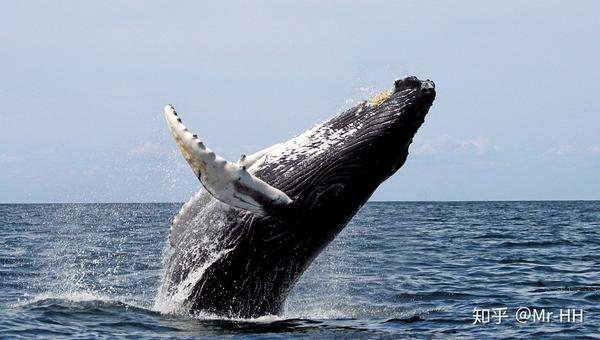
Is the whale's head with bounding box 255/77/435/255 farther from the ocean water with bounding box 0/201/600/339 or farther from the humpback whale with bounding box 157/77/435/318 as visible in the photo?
the ocean water with bounding box 0/201/600/339

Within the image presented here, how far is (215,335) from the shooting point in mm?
9641

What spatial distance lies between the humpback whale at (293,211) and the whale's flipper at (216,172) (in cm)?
56

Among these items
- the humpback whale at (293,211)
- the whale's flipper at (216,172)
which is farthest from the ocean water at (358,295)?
the whale's flipper at (216,172)

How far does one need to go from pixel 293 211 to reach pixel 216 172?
1487 mm

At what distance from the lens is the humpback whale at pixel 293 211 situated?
10289mm

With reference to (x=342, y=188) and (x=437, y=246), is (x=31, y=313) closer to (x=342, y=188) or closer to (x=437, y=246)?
(x=342, y=188)

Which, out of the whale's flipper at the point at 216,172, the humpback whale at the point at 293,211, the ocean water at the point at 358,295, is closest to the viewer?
the whale's flipper at the point at 216,172

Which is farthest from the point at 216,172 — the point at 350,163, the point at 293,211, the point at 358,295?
the point at 358,295

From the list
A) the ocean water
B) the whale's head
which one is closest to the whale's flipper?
the whale's head

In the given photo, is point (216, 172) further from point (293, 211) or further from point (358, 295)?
point (358, 295)

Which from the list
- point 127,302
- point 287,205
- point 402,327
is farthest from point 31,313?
point 402,327

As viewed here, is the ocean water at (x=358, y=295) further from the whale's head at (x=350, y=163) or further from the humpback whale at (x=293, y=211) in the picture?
the whale's head at (x=350, y=163)

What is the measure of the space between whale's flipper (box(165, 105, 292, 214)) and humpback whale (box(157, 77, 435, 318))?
0.56 metres

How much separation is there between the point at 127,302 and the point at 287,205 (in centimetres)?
405
